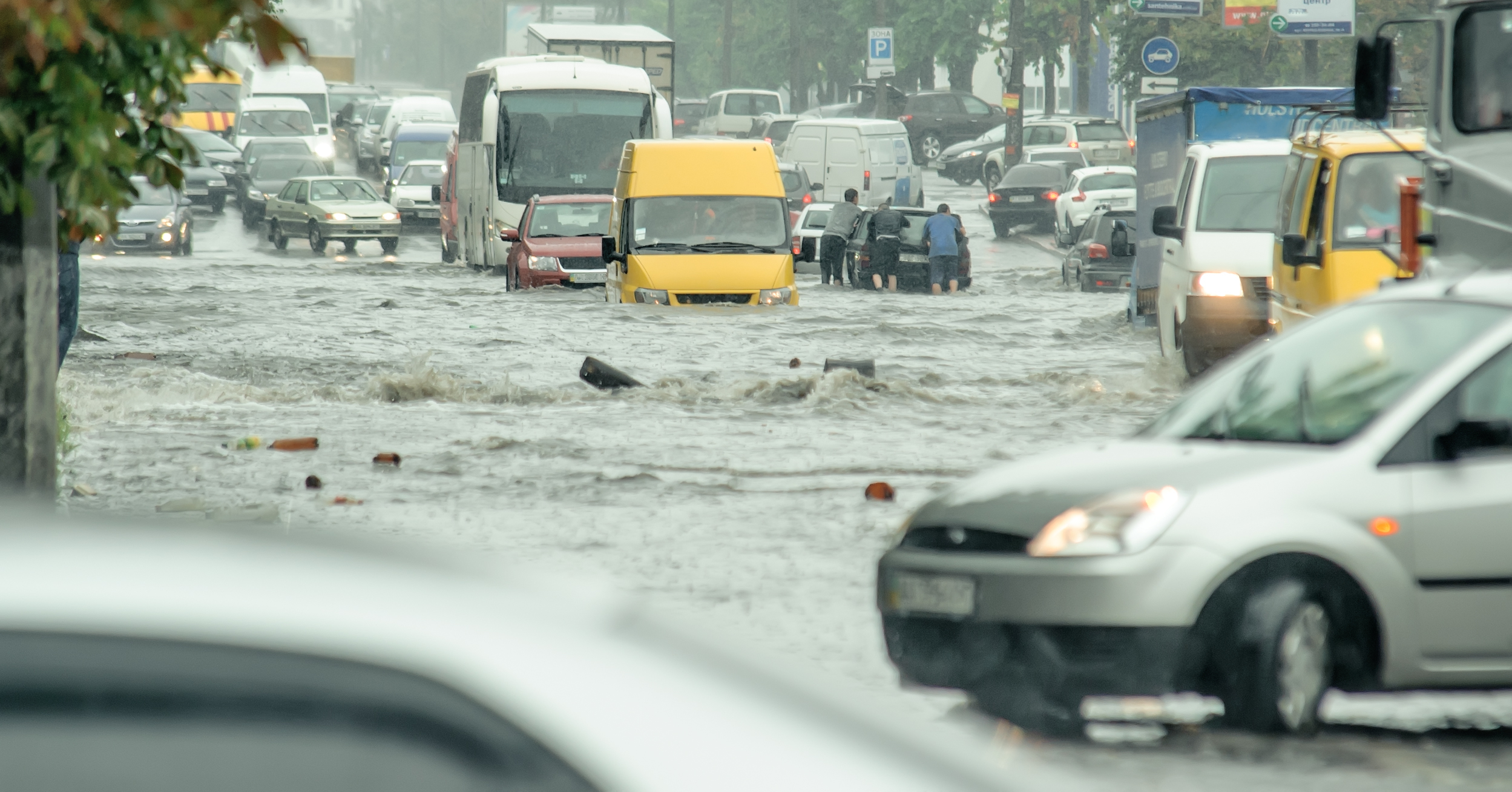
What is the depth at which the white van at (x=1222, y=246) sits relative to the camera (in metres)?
16.0

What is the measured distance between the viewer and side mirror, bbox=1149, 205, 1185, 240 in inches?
623

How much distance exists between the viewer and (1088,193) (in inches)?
1571

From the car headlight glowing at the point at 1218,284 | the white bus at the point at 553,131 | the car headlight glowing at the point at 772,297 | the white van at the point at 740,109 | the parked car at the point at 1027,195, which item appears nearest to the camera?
the car headlight glowing at the point at 1218,284

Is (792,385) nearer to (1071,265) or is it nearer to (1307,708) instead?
(1307,708)

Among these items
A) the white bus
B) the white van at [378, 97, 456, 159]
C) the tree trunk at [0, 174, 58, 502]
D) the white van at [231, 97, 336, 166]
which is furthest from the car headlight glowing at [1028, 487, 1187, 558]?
the white van at [231, 97, 336, 166]

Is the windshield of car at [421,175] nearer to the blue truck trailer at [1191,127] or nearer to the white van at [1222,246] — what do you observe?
the blue truck trailer at [1191,127]

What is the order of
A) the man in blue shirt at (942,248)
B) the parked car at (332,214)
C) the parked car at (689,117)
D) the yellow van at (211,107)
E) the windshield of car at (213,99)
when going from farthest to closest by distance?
the parked car at (689,117), the windshield of car at (213,99), the yellow van at (211,107), the parked car at (332,214), the man in blue shirt at (942,248)

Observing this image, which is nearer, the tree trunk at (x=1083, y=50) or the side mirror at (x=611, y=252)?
the side mirror at (x=611, y=252)

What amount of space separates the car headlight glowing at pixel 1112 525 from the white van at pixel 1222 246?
9738mm

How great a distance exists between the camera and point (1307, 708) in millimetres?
6051

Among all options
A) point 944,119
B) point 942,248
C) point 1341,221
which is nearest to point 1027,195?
point 942,248

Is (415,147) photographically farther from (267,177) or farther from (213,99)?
(213,99)

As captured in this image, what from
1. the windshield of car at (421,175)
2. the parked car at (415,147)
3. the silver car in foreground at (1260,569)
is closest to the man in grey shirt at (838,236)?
the windshield of car at (421,175)

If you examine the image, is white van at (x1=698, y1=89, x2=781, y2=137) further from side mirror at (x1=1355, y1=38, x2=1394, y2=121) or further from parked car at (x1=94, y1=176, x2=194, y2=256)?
side mirror at (x1=1355, y1=38, x2=1394, y2=121)
